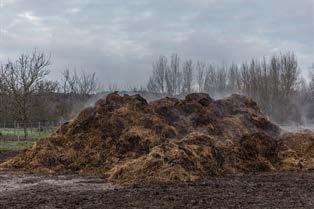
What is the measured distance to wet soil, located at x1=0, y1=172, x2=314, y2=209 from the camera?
31.8 feet

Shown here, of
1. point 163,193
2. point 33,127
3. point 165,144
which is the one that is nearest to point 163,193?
point 163,193

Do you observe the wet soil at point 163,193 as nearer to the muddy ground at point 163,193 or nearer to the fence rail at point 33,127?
the muddy ground at point 163,193

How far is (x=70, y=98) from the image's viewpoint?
60.4m

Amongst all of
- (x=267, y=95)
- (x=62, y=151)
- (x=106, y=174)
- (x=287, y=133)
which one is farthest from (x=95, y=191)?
(x=267, y=95)

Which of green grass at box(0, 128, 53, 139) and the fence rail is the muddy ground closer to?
green grass at box(0, 128, 53, 139)

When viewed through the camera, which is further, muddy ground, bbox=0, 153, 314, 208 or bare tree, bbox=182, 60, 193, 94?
bare tree, bbox=182, 60, 193, 94

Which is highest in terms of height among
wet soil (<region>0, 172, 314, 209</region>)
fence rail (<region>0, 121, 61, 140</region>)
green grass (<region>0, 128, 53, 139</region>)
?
fence rail (<region>0, 121, 61, 140</region>)

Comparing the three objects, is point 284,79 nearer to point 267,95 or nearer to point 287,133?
point 267,95

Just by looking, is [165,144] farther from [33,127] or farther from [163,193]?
[33,127]

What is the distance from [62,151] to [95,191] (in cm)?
560

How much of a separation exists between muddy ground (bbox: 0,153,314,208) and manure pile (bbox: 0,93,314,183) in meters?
1.13

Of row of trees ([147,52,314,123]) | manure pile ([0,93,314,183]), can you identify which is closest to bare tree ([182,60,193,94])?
row of trees ([147,52,314,123])

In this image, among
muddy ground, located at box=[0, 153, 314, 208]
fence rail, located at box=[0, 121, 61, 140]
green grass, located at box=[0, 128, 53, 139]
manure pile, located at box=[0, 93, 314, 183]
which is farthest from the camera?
fence rail, located at box=[0, 121, 61, 140]

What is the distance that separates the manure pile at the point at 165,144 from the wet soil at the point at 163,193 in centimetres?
109
